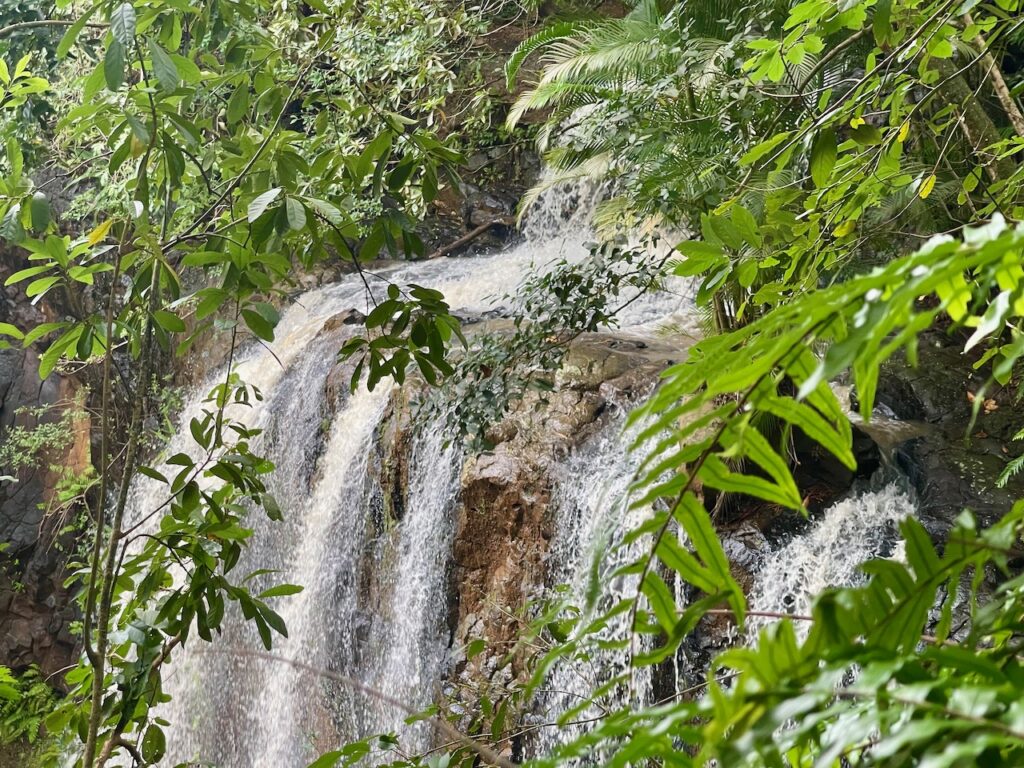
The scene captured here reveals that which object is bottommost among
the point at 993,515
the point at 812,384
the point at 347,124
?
the point at 993,515

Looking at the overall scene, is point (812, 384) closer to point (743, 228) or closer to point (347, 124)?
point (743, 228)

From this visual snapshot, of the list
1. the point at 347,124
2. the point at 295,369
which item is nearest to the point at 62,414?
the point at 295,369

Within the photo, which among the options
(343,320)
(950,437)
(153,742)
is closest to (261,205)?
(153,742)

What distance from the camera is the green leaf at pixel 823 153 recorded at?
141 centimetres

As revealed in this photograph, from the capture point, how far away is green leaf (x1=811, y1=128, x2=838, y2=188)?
1412 mm

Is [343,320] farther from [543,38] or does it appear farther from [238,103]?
[238,103]

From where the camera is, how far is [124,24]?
1253mm

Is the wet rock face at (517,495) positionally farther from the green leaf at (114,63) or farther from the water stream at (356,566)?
the green leaf at (114,63)

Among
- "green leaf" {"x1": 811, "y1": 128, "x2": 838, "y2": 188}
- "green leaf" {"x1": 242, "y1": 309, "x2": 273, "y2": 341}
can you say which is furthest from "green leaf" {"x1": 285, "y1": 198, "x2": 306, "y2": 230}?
"green leaf" {"x1": 811, "y1": 128, "x2": 838, "y2": 188}

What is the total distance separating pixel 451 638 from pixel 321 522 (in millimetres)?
1501

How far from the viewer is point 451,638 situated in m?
5.27

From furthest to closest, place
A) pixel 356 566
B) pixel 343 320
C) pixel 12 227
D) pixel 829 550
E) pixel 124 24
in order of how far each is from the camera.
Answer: pixel 343 320, pixel 356 566, pixel 829 550, pixel 12 227, pixel 124 24

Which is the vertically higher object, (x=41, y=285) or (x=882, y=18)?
(x=41, y=285)

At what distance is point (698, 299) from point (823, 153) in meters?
0.39
